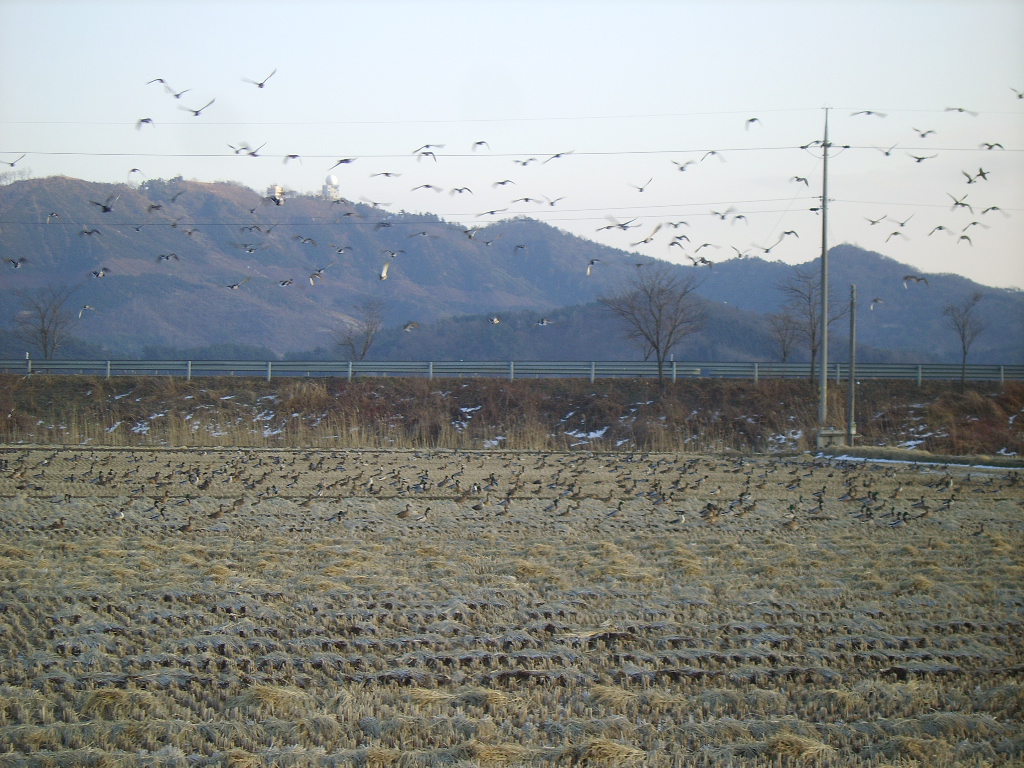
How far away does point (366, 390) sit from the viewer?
37.6 metres

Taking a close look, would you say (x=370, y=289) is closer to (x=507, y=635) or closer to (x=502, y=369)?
(x=502, y=369)

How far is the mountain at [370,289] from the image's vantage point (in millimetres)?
89750

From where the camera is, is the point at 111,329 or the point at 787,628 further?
the point at 111,329

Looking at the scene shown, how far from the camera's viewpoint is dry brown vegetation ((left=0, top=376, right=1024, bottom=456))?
31.3m

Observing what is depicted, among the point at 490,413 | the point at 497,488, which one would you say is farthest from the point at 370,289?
the point at 497,488

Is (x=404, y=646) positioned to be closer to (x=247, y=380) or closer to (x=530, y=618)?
(x=530, y=618)

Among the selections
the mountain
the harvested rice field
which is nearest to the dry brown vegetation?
the harvested rice field

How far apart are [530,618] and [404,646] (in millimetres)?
1297

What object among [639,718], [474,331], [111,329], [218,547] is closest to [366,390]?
[218,547]

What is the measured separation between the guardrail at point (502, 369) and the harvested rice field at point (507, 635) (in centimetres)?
2444

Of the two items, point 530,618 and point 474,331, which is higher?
point 474,331

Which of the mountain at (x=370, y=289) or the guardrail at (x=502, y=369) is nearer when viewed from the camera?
the guardrail at (x=502, y=369)

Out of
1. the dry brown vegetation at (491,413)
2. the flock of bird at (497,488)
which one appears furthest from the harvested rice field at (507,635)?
the dry brown vegetation at (491,413)

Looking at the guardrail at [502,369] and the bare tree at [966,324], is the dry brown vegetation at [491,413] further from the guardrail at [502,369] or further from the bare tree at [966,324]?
the bare tree at [966,324]
